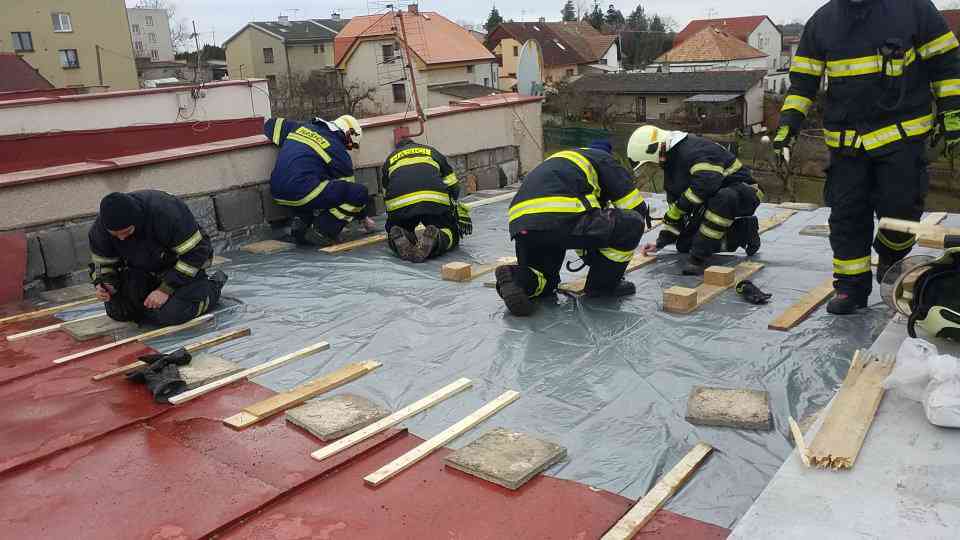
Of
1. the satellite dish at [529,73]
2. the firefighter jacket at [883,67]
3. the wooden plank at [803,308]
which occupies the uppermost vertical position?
the satellite dish at [529,73]

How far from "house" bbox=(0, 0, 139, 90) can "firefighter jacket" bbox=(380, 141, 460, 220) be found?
3424 centimetres

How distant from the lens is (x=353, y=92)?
121 feet

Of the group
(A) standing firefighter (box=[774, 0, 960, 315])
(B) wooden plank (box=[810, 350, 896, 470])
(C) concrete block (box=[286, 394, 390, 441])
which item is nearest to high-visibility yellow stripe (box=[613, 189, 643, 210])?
(A) standing firefighter (box=[774, 0, 960, 315])

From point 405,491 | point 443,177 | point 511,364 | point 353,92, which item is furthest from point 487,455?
point 353,92

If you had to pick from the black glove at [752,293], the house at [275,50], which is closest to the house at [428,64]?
the house at [275,50]

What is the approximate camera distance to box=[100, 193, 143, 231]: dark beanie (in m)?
4.37

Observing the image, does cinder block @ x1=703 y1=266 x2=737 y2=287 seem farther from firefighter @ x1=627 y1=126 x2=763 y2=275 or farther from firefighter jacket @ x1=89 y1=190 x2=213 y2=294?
firefighter jacket @ x1=89 y1=190 x2=213 y2=294

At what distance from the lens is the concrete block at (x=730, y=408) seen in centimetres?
309

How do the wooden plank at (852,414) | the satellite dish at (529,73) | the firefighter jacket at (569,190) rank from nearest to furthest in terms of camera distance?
the wooden plank at (852,414) → the firefighter jacket at (569,190) → the satellite dish at (529,73)

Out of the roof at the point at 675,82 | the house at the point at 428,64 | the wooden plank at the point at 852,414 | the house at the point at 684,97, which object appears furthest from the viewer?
the roof at the point at 675,82

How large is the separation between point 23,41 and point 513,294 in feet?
131

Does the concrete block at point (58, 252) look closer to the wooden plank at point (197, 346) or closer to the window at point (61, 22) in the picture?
the wooden plank at point (197, 346)

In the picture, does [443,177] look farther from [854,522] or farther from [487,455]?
[854,522]

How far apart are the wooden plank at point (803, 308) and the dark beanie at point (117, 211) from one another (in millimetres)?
3994
